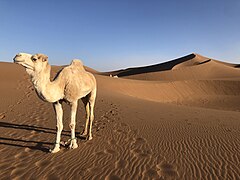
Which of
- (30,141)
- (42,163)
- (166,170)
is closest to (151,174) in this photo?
(166,170)

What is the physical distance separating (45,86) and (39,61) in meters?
0.53

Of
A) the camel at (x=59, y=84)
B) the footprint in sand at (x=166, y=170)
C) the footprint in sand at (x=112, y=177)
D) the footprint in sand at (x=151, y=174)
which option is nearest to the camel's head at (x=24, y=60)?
the camel at (x=59, y=84)

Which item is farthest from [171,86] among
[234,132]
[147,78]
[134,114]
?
[234,132]

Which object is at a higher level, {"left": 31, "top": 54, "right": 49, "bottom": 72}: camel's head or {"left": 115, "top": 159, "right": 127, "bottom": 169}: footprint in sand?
{"left": 31, "top": 54, "right": 49, "bottom": 72}: camel's head

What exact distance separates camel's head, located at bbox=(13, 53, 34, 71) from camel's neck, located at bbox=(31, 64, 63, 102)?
0.57ft

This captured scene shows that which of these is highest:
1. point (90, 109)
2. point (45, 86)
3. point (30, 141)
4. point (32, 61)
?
point (32, 61)

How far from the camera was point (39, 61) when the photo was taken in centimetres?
399

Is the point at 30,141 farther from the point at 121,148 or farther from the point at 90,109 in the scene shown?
the point at 121,148

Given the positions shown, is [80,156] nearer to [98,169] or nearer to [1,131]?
[98,169]

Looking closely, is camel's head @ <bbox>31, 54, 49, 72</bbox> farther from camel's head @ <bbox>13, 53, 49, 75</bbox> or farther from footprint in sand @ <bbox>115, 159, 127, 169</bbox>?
footprint in sand @ <bbox>115, 159, 127, 169</bbox>

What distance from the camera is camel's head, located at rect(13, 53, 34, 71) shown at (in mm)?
3683

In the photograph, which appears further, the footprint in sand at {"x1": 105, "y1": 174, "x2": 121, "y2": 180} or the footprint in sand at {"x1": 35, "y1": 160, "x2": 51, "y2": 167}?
the footprint in sand at {"x1": 35, "y1": 160, "x2": 51, "y2": 167}

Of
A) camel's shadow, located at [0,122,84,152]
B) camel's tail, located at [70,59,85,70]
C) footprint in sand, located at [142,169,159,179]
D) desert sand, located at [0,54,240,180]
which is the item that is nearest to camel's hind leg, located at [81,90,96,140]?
desert sand, located at [0,54,240,180]

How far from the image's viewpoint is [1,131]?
666 cm
